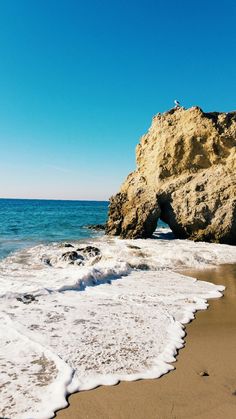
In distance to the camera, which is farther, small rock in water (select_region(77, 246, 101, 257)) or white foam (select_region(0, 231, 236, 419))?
small rock in water (select_region(77, 246, 101, 257))

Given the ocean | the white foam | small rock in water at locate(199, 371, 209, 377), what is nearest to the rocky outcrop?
the ocean

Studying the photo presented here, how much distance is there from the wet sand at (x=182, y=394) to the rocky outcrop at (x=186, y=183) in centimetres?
1554

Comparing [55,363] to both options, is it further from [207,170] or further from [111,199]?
[111,199]

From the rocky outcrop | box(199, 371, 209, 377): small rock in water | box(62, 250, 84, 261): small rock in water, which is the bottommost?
box(62, 250, 84, 261): small rock in water

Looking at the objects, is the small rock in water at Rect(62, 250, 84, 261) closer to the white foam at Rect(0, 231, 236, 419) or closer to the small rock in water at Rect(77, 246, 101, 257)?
the small rock in water at Rect(77, 246, 101, 257)

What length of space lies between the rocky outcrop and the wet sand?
51.0 feet

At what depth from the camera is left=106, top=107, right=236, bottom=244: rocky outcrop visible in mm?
21250

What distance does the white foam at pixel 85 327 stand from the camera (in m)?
4.74

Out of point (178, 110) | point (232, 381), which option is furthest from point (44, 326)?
point (178, 110)

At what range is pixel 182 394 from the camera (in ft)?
14.7

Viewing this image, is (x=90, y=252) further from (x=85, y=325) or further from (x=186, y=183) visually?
(x=85, y=325)

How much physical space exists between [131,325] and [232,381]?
8.78 ft

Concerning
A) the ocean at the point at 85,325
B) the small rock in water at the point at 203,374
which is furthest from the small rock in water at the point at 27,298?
the small rock in water at the point at 203,374

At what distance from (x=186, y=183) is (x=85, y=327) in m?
17.6
